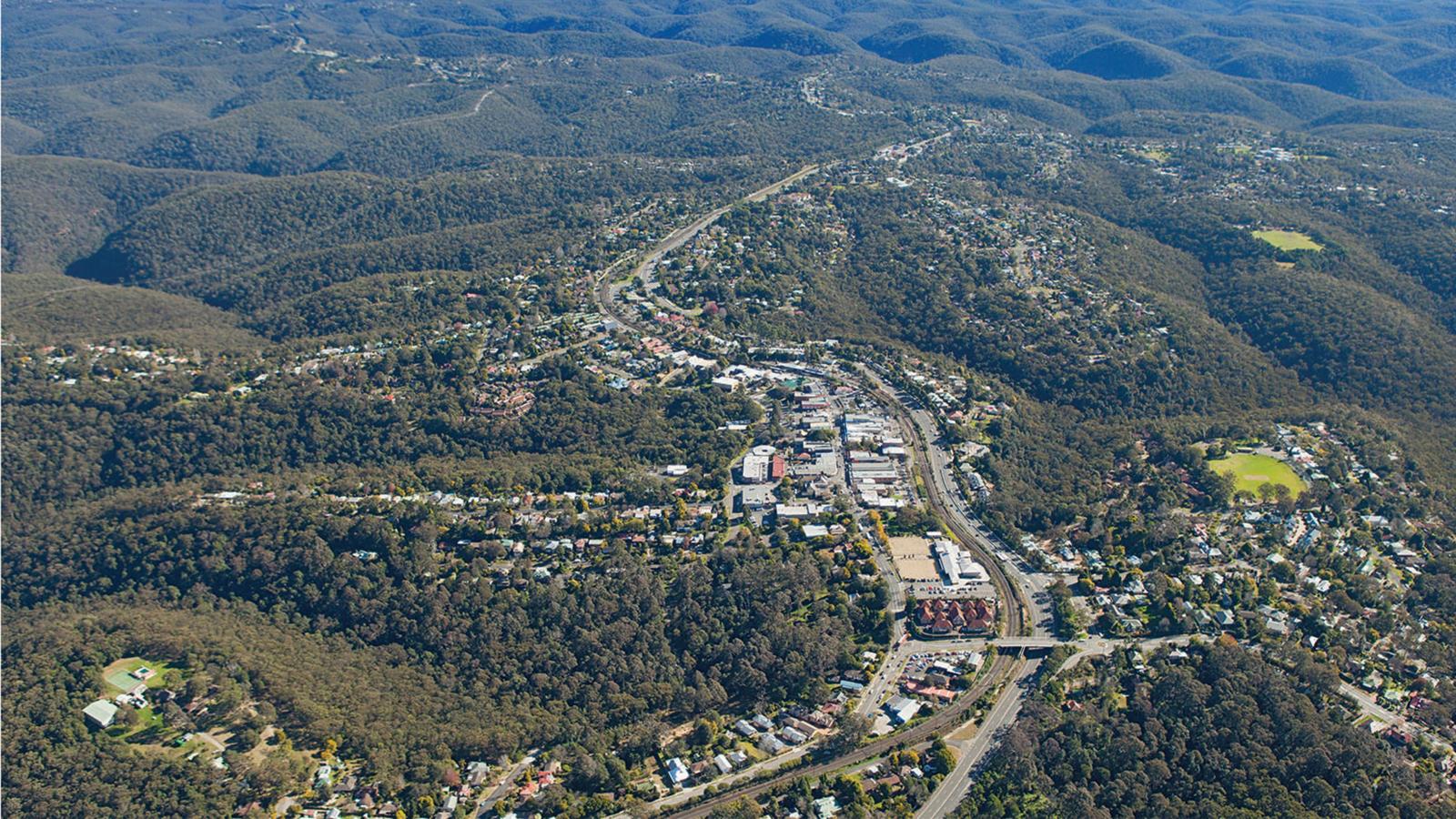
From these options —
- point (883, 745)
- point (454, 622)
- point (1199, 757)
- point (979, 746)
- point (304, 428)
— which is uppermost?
point (1199, 757)

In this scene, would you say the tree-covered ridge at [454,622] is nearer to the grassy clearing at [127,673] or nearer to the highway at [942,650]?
the grassy clearing at [127,673]

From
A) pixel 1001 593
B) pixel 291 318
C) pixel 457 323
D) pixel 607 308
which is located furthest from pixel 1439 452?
pixel 291 318

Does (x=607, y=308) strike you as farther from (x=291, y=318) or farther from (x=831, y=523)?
(x=831, y=523)

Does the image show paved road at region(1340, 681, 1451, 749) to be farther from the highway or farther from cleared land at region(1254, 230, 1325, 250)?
cleared land at region(1254, 230, 1325, 250)

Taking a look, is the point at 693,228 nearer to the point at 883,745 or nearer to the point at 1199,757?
the point at 883,745

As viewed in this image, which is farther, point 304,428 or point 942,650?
point 304,428

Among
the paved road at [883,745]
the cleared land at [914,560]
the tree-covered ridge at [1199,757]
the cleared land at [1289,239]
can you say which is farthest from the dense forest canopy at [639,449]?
the cleared land at [914,560]

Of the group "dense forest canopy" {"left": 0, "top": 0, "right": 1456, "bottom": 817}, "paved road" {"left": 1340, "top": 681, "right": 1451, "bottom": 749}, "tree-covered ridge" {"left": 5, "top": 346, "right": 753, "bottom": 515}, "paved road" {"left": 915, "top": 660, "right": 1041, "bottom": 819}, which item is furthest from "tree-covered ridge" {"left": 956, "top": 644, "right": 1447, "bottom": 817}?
"tree-covered ridge" {"left": 5, "top": 346, "right": 753, "bottom": 515}

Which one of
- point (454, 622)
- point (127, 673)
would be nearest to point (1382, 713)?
point (454, 622)
